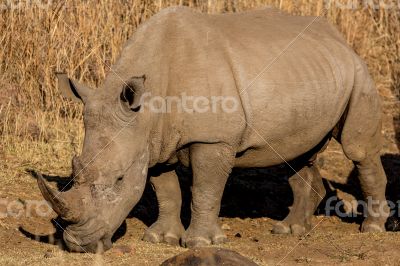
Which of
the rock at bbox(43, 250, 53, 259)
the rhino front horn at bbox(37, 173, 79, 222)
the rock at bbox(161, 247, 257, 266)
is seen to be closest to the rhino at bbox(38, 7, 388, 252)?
the rhino front horn at bbox(37, 173, 79, 222)

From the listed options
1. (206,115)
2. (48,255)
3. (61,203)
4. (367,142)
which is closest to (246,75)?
(206,115)

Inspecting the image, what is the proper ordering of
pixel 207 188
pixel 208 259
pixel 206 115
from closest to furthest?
pixel 208 259, pixel 206 115, pixel 207 188

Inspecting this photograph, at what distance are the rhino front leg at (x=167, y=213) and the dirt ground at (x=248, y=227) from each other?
0.54 feet

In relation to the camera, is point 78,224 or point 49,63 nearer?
point 78,224

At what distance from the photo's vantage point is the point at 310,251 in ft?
23.2

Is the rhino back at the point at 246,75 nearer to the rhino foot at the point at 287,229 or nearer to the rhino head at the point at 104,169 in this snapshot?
the rhino head at the point at 104,169

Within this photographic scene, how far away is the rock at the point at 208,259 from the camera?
231 inches

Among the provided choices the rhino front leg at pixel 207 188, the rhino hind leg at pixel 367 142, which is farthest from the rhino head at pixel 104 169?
the rhino hind leg at pixel 367 142

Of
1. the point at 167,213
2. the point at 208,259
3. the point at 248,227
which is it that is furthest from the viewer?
the point at 248,227

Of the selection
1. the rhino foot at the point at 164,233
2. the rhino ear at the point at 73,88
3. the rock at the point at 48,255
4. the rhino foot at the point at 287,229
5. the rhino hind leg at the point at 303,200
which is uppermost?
the rhino ear at the point at 73,88

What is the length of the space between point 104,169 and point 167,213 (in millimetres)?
1178

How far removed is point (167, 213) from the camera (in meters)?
7.60

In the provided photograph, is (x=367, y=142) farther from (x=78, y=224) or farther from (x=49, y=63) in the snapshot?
(x=49, y=63)

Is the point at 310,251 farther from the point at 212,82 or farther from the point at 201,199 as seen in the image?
the point at 212,82
